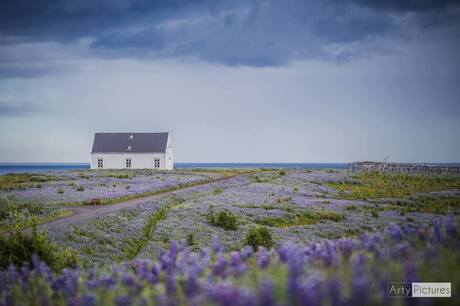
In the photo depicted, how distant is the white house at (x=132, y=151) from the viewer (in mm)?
89125

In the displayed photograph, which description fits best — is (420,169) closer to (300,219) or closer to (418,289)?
(300,219)

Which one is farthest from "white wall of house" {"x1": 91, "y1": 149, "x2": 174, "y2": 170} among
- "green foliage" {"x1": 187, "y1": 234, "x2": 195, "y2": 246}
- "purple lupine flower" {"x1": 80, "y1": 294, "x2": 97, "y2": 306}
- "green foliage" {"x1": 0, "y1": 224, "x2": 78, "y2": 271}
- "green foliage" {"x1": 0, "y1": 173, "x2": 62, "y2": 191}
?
"purple lupine flower" {"x1": 80, "y1": 294, "x2": 97, "y2": 306}

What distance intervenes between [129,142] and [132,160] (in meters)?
4.60

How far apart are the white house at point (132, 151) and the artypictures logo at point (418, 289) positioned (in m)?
84.6

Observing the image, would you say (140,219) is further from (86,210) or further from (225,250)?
(225,250)

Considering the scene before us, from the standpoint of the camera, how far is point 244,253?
7.61m

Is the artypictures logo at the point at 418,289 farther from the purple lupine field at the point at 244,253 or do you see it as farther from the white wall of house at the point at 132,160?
the white wall of house at the point at 132,160

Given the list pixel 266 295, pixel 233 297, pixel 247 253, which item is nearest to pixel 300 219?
pixel 247 253

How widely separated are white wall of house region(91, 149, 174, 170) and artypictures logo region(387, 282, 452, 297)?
84701 mm

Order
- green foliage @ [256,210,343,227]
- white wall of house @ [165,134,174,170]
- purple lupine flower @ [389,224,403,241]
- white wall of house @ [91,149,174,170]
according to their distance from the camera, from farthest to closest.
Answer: white wall of house @ [165,134,174,170] < white wall of house @ [91,149,174,170] < green foliage @ [256,210,343,227] < purple lupine flower @ [389,224,403,241]

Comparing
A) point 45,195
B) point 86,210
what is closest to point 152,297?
point 86,210

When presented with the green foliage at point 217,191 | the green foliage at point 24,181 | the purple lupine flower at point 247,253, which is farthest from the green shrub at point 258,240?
the green foliage at point 24,181

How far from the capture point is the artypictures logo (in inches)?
199

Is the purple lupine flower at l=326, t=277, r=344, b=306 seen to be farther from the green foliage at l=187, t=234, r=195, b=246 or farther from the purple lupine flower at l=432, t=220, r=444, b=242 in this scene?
the green foliage at l=187, t=234, r=195, b=246
